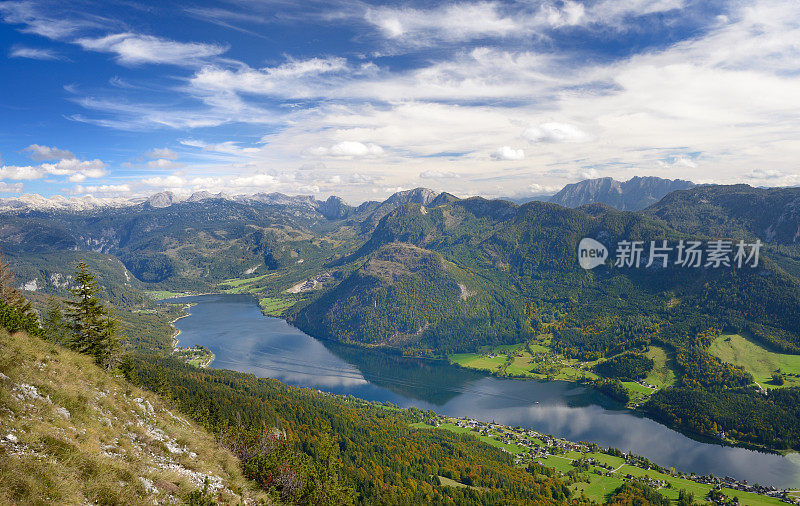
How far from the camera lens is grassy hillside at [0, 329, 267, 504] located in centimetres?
1497

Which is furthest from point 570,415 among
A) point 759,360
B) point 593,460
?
point 759,360

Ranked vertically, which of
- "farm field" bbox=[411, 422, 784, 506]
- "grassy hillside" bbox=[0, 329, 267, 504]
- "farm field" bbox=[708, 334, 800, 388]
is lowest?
"farm field" bbox=[411, 422, 784, 506]

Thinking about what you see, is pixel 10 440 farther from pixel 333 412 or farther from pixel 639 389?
pixel 639 389

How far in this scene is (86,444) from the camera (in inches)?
768

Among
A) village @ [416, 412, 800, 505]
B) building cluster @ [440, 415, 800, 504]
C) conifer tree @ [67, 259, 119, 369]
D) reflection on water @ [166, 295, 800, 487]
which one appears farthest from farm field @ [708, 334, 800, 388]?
conifer tree @ [67, 259, 119, 369]

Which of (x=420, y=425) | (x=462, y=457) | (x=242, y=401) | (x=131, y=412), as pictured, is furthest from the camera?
(x=420, y=425)

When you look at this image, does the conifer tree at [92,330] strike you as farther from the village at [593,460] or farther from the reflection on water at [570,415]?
the reflection on water at [570,415]

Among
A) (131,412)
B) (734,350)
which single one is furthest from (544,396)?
(131,412)

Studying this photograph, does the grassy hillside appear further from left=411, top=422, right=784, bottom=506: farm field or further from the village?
the village

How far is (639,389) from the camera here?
180 meters

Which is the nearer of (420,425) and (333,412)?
(333,412)

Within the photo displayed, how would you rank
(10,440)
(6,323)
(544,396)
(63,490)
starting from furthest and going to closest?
(544,396), (6,323), (10,440), (63,490)

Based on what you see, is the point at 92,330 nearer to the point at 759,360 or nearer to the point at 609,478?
the point at 609,478

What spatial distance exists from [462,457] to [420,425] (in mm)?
34823
